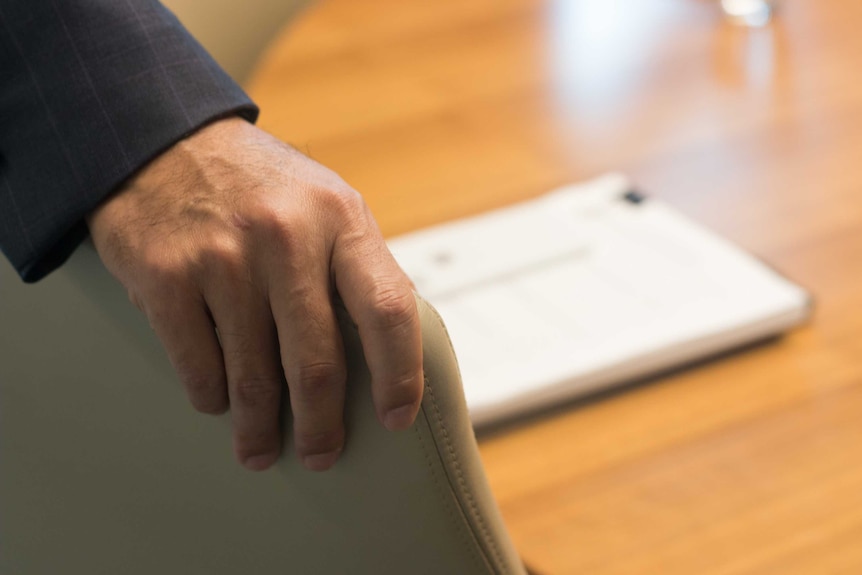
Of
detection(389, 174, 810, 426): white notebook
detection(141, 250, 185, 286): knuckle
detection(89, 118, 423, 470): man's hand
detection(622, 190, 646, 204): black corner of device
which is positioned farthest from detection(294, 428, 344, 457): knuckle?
detection(622, 190, 646, 204): black corner of device

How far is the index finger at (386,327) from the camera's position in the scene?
0.53 meters

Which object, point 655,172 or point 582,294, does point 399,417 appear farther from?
point 655,172

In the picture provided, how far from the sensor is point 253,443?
1.92 ft

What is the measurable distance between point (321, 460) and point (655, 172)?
0.63m

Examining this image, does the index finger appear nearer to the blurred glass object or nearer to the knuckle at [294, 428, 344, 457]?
the knuckle at [294, 428, 344, 457]

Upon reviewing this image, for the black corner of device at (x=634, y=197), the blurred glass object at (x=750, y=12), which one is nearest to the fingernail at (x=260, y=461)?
the black corner of device at (x=634, y=197)

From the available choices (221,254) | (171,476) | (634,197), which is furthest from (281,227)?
(634,197)

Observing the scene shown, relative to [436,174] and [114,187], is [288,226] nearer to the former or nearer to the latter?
[114,187]

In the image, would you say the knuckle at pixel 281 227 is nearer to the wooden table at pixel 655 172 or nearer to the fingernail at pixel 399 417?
the fingernail at pixel 399 417

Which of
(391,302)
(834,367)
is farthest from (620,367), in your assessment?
(391,302)

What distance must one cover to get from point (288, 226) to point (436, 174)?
0.57 m

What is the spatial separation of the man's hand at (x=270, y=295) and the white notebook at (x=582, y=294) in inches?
8.4

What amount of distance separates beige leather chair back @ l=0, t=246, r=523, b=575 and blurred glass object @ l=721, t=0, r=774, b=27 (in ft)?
3.29

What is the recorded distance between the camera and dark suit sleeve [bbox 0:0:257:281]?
2.18 feet
